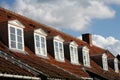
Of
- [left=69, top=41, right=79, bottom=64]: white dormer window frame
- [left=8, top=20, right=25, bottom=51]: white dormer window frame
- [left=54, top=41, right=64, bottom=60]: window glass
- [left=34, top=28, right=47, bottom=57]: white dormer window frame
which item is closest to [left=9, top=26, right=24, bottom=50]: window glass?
[left=8, top=20, right=25, bottom=51]: white dormer window frame

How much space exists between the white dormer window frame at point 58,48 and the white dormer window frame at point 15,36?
504 centimetres

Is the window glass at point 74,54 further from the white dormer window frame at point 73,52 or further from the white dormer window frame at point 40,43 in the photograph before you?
the white dormer window frame at point 40,43

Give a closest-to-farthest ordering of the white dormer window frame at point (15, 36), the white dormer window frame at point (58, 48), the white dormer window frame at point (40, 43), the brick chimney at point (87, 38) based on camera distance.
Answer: the white dormer window frame at point (15, 36), the white dormer window frame at point (40, 43), the white dormer window frame at point (58, 48), the brick chimney at point (87, 38)

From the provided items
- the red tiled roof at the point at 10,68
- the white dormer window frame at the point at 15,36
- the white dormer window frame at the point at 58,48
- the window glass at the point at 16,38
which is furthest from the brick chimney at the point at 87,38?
the red tiled roof at the point at 10,68

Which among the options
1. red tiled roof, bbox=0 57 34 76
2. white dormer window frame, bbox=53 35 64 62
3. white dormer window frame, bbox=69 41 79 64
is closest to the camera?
red tiled roof, bbox=0 57 34 76

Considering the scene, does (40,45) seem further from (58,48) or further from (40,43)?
(58,48)

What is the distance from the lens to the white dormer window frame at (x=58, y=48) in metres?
28.4

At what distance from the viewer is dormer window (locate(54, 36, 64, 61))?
93.1 ft

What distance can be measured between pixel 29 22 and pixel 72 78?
Result: 9.66 meters

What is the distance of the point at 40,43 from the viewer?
2609cm

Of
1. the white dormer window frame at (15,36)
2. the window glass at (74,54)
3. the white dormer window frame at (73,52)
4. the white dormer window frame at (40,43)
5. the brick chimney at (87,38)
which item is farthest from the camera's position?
the brick chimney at (87,38)

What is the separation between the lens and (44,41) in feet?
87.9

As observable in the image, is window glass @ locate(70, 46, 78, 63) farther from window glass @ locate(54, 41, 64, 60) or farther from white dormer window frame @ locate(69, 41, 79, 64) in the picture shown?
window glass @ locate(54, 41, 64, 60)

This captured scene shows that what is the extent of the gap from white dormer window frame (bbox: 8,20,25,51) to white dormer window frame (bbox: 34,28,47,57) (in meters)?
1.97
